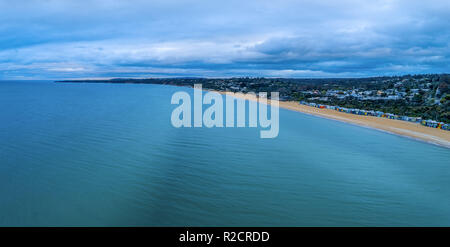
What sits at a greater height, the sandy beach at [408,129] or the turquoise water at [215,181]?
the sandy beach at [408,129]

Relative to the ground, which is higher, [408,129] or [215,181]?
[408,129]

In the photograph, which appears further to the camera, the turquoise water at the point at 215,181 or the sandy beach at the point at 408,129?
the sandy beach at the point at 408,129

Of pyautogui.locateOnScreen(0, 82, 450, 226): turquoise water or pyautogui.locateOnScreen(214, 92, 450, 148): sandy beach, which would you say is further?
pyautogui.locateOnScreen(214, 92, 450, 148): sandy beach

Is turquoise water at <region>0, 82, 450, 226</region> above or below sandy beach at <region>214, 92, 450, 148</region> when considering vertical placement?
below

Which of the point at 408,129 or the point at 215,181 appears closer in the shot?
the point at 215,181

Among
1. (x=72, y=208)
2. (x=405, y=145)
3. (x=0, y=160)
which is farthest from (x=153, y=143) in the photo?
(x=405, y=145)
